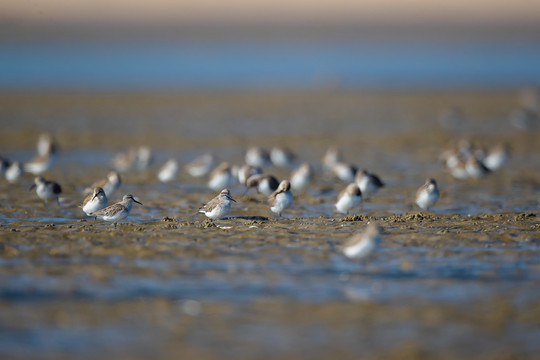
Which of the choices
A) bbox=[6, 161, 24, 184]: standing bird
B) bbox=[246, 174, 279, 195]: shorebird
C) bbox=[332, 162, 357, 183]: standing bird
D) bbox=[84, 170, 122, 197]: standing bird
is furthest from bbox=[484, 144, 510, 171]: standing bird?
bbox=[6, 161, 24, 184]: standing bird

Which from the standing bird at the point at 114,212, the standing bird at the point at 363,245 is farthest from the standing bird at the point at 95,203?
the standing bird at the point at 363,245

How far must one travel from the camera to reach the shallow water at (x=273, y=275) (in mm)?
8062

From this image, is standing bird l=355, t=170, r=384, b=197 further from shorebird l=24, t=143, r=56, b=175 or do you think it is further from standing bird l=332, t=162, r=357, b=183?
shorebird l=24, t=143, r=56, b=175

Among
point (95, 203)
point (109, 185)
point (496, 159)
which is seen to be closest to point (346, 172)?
point (496, 159)

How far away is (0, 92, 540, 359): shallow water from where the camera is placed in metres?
8.06

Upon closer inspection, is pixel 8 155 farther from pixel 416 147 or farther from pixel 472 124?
pixel 472 124

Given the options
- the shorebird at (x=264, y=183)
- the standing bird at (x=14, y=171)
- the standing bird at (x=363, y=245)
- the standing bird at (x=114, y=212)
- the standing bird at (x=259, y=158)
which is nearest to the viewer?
the standing bird at (x=363, y=245)

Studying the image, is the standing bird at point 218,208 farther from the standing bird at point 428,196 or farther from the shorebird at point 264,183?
the standing bird at point 428,196

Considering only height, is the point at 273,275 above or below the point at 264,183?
below

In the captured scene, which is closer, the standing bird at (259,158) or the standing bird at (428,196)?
the standing bird at (428,196)

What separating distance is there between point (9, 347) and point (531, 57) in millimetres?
116525

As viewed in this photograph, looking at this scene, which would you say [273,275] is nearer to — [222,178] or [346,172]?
[222,178]

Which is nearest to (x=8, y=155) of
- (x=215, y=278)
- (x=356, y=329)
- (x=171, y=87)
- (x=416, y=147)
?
(x=416, y=147)

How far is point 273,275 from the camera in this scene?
1039 cm
